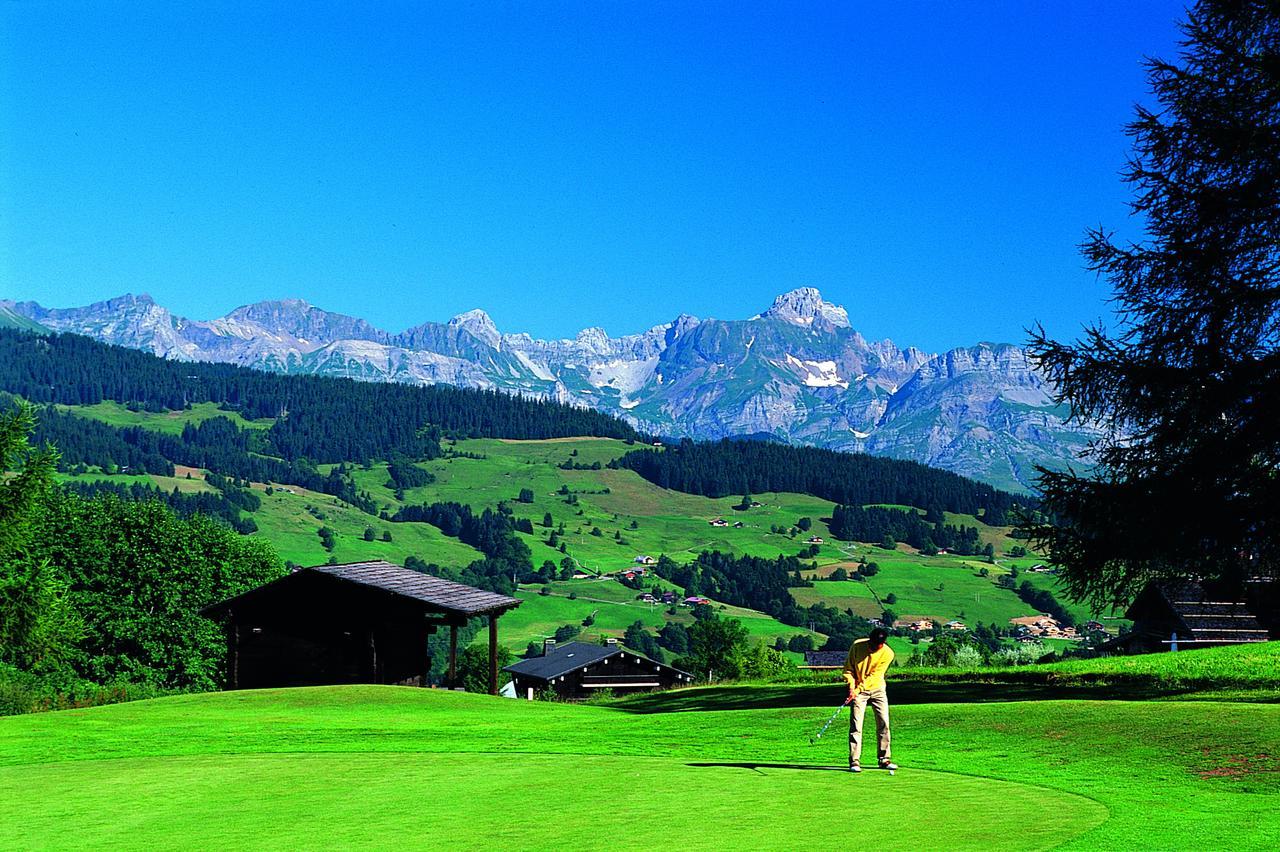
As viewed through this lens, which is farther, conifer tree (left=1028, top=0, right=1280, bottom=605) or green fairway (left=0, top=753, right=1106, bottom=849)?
conifer tree (left=1028, top=0, right=1280, bottom=605)

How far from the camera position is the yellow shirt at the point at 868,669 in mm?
18719

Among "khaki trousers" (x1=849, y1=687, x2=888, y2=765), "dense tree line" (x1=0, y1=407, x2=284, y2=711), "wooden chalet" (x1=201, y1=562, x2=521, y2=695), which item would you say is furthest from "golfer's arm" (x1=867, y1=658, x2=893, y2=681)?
"dense tree line" (x1=0, y1=407, x2=284, y2=711)

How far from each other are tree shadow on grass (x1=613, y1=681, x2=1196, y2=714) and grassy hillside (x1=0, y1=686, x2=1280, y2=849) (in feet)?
3.36

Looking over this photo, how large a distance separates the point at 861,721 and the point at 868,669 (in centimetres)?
82

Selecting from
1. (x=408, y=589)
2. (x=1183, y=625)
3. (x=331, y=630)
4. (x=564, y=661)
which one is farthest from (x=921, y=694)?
(x=564, y=661)

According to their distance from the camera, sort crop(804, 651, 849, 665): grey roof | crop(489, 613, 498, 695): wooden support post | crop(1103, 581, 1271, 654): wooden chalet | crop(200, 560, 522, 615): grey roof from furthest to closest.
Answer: crop(804, 651, 849, 665): grey roof → crop(1103, 581, 1271, 654): wooden chalet → crop(489, 613, 498, 695): wooden support post → crop(200, 560, 522, 615): grey roof

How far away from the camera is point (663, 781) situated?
18125mm

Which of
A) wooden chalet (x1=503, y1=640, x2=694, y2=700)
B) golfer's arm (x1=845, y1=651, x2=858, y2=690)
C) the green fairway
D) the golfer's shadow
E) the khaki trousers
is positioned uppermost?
golfer's arm (x1=845, y1=651, x2=858, y2=690)

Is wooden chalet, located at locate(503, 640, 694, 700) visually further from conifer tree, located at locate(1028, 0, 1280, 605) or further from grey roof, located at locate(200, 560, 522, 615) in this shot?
conifer tree, located at locate(1028, 0, 1280, 605)

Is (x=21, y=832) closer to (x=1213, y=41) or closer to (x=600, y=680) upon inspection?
(x=1213, y=41)

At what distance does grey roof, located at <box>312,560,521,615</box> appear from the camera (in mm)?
Answer: 43941

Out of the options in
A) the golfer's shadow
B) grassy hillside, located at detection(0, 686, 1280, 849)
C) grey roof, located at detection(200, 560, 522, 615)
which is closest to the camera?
grassy hillside, located at detection(0, 686, 1280, 849)

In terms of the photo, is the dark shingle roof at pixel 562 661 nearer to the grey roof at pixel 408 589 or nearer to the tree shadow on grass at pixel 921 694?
the grey roof at pixel 408 589

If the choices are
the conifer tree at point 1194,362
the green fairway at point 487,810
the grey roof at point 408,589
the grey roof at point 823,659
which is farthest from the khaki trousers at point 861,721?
the grey roof at point 823,659
